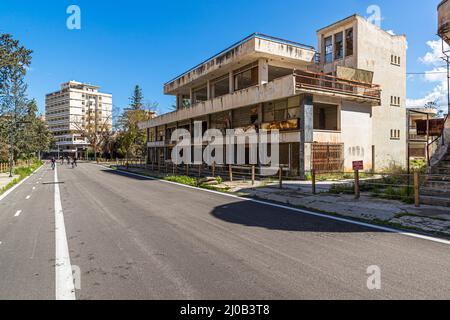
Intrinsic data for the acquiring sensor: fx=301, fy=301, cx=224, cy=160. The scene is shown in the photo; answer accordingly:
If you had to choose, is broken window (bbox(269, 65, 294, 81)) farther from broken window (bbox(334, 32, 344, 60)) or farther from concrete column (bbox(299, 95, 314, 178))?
concrete column (bbox(299, 95, 314, 178))

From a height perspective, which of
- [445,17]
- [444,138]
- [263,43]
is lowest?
[444,138]

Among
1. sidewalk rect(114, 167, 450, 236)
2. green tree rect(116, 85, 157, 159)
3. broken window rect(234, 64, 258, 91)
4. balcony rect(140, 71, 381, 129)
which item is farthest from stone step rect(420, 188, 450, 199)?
green tree rect(116, 85, 157, 159)

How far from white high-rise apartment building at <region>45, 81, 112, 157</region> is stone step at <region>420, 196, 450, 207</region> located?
107 meters

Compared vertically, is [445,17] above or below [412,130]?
above

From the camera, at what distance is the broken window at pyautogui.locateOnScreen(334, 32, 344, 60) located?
86.3ft

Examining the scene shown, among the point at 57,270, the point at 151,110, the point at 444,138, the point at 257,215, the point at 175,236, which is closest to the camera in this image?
the point at 57,270

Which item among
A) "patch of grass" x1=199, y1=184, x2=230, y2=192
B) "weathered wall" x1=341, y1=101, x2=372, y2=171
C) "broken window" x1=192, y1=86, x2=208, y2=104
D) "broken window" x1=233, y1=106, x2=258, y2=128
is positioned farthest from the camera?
"broken window" x1=192, y1=86, x2=208, y2=104

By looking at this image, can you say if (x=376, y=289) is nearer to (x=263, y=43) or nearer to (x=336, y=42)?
(x=263, y=43)

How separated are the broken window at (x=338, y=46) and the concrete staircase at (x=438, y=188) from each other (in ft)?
58.3

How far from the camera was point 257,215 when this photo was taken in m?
8.70

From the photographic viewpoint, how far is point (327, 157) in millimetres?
20703

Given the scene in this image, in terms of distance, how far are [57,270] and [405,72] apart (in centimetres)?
3158
